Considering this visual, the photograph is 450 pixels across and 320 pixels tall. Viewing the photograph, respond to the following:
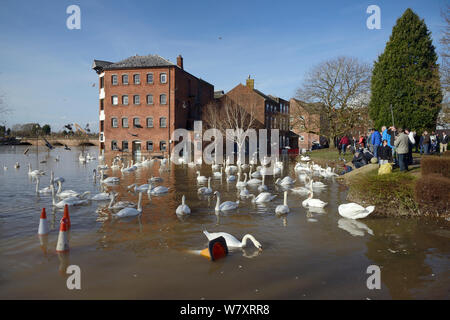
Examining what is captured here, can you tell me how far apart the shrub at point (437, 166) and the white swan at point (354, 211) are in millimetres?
3039

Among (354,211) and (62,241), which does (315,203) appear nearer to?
(354,211)

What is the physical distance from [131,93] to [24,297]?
142 ft

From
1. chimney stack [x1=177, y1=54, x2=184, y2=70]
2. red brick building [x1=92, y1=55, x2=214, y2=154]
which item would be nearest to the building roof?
red brick building [x1=92, y1=55, x2=214, y2=154]

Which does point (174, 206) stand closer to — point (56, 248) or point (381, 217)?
point (56, 248)

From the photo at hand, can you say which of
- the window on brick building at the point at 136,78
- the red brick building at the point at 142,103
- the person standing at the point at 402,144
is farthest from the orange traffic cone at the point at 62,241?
the window on brick building at the point at 136,78

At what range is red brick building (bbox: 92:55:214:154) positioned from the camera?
44.2 m

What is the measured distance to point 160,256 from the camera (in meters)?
7.09

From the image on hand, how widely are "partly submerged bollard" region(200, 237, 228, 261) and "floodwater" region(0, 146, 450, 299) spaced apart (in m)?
0.16

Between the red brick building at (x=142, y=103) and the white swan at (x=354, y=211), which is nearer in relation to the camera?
the white swan at (x=354, y=211)

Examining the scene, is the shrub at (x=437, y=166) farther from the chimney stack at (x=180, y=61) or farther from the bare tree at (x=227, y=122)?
the chimney stack at (x=180, y=61)

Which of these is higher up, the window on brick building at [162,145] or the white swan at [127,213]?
the window on brick building at [162,145]

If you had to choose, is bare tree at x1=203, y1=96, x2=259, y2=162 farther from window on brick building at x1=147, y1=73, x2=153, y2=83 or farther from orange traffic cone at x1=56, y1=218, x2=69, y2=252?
orange traffic cone at x1=56, y1=218, x2=69, y2=252

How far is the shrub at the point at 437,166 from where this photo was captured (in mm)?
10648
